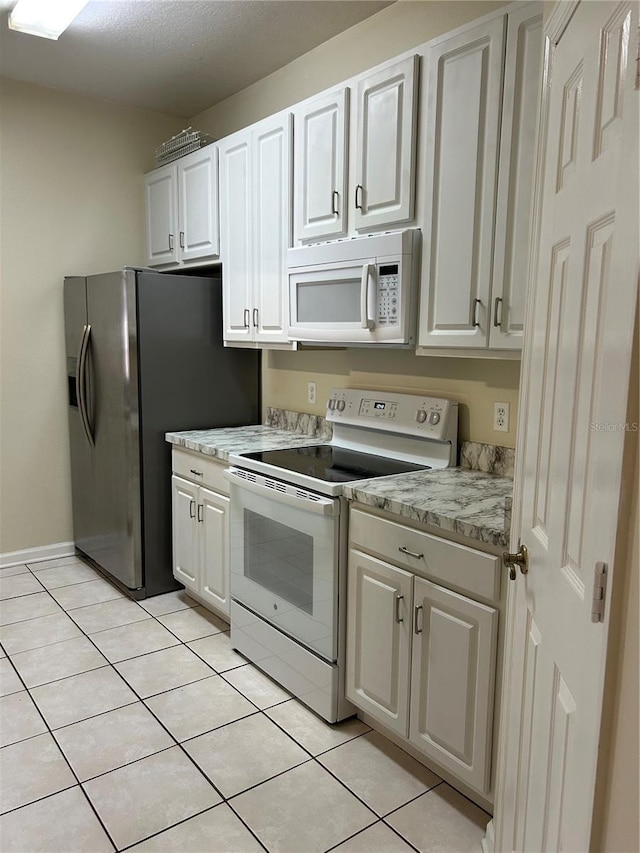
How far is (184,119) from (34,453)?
7.69 ft

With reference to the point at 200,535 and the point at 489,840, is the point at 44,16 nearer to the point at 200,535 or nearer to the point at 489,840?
the point at 200,535

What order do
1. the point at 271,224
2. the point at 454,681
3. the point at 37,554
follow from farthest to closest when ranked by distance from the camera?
the point at 37,554, the point at 271,224, the point at 454,681

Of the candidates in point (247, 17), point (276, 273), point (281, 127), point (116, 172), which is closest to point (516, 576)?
point (276, 273)

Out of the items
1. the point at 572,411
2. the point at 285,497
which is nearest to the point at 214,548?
the point at 285,497

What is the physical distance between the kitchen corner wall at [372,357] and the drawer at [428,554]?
635 millimetres

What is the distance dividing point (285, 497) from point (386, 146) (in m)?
1.34

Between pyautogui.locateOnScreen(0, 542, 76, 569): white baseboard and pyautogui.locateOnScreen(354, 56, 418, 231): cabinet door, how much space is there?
2.84m

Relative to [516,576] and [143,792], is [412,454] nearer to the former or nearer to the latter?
[516,576]

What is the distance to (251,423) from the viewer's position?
12.3ft

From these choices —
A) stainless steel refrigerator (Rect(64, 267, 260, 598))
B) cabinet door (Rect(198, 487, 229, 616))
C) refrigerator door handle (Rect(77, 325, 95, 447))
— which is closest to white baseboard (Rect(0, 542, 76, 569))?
stainless steel refrigerator (Rect(64, 267, 260, 598))

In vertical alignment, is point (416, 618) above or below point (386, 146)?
below

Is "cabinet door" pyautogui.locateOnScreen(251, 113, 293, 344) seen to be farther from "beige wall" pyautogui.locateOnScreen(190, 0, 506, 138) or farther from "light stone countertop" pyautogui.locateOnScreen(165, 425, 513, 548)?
"light stone countertop" pyautogui.locateOnScreen(165, 425, 513, 548)

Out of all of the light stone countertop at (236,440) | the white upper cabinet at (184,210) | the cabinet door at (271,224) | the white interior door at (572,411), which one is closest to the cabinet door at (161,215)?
the white upper cabinet at (184,210)

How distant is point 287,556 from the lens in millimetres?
2502
